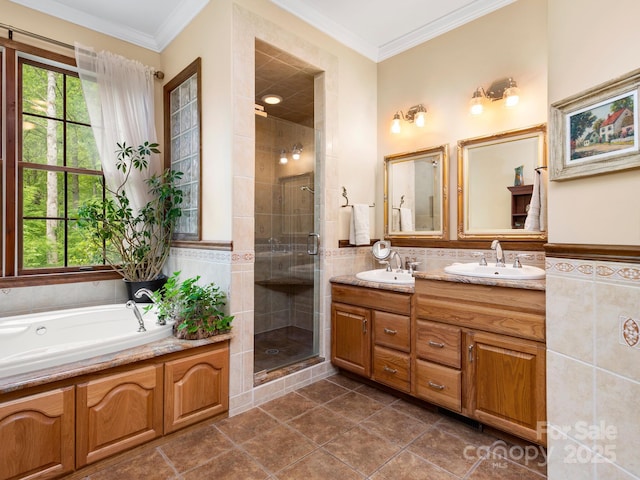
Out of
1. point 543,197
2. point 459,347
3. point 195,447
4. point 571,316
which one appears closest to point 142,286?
point 195,447

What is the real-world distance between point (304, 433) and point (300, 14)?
9.31 ft

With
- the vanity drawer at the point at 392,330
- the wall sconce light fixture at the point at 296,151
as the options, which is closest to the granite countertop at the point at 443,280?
the vanity drawer at the point at 392,330

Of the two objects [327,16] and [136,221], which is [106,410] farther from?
[327,16]

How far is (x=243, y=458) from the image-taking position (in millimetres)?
1710

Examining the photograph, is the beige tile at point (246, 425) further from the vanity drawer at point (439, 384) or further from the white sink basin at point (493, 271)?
the white sink basin at point (493, 271)

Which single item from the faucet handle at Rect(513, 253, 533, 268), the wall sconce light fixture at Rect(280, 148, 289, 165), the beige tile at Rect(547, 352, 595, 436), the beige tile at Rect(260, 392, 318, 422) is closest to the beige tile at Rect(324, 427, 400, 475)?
the beige tile at Rect(260, 392, 318, 422)

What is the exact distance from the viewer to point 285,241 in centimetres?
288

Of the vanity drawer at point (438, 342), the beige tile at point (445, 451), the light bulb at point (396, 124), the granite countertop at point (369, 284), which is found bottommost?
the beige tile at point (445, 451)

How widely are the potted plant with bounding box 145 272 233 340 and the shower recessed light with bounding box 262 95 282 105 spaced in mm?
1959

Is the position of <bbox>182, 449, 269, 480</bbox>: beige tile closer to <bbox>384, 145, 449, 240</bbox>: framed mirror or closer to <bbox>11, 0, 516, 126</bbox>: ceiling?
<bbox>384, 145, 449, 240</bbox>: framed mirror

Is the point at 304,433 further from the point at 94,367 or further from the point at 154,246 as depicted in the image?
the point at 154,246

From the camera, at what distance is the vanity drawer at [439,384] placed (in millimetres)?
1971

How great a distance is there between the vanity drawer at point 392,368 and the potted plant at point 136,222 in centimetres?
184

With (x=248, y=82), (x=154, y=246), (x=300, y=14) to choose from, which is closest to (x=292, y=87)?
(x=300, y=14)
